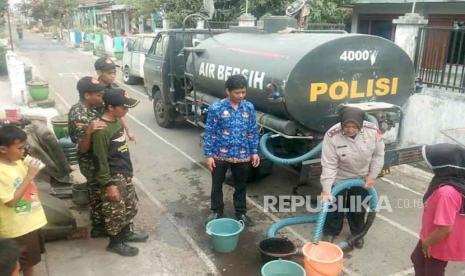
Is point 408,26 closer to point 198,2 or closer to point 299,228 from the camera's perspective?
point 299,228

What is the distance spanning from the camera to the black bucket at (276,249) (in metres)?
4.01

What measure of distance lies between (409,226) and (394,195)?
0.96 metres

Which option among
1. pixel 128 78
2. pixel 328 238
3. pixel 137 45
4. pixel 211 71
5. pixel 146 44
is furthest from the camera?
pixel 128 78

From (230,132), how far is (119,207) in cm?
138

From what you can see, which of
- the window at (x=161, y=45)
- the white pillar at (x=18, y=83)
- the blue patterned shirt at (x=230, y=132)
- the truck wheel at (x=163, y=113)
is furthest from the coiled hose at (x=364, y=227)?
the white pillar at (x=18, y=83)

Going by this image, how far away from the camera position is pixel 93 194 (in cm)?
443

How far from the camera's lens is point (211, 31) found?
7.54 m

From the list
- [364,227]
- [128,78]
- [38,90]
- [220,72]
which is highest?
[220,72]

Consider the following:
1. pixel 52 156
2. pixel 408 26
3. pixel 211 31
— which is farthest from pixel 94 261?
pixel 408 26

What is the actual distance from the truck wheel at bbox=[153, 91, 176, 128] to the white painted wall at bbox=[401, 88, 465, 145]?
4.76 meters

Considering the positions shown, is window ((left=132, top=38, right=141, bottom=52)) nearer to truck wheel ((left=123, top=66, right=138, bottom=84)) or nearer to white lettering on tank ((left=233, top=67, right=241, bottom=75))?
truck wheel ((left=123, top=66, right=138, bottom=84))

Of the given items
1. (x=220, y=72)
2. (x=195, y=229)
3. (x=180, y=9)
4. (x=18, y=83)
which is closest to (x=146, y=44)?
(x=180, y=9)

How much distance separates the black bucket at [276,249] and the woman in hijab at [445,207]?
1.39m

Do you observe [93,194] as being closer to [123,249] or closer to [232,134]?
[123,249]
